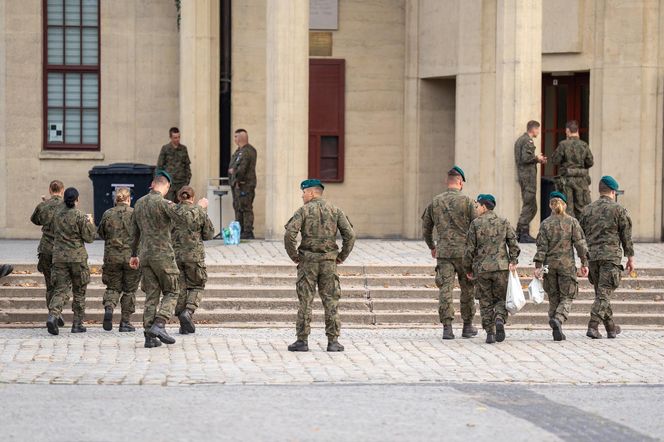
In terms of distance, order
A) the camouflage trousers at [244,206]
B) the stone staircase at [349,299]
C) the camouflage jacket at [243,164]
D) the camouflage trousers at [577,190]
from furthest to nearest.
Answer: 1. the camouflage trousers at [244,206]
2. the camouflage jacket at [243,164]
3. the camouflage trousers at [577,190]
4. the stone staircase at [349,299]

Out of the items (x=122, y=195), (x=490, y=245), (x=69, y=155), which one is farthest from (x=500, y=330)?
(x=69, y=155)

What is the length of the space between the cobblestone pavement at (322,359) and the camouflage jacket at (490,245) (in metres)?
0.93

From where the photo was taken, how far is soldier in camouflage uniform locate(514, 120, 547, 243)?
23.4 metres

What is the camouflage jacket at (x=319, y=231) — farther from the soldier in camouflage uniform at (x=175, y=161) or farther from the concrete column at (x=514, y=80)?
the soldier in camouflage uniform at (x=175, y=161)

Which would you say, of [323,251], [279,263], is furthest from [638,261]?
[323,251]

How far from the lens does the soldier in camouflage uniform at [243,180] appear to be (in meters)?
24.6

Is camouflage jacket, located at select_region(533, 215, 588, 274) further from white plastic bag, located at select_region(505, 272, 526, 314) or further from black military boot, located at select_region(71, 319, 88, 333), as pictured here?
black military boot, located at select_region(71, 319, 88, 333)

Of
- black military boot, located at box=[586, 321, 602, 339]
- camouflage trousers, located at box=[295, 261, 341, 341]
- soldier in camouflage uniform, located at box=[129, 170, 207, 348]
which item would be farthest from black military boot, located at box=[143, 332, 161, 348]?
black military boot, located at box=[586, 321, 602, 339]

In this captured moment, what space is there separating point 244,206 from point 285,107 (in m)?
1.86

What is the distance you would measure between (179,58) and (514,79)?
6633mm

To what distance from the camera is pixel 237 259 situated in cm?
2109

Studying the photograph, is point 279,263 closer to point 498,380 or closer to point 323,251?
point 323,251

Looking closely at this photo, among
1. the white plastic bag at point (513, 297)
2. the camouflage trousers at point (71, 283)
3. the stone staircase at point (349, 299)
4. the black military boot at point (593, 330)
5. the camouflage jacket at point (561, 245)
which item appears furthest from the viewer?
the stone staircase at point (349, 299)

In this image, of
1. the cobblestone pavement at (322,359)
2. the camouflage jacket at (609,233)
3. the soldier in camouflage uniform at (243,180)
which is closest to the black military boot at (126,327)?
the cobblestone pavement at (322,359)
